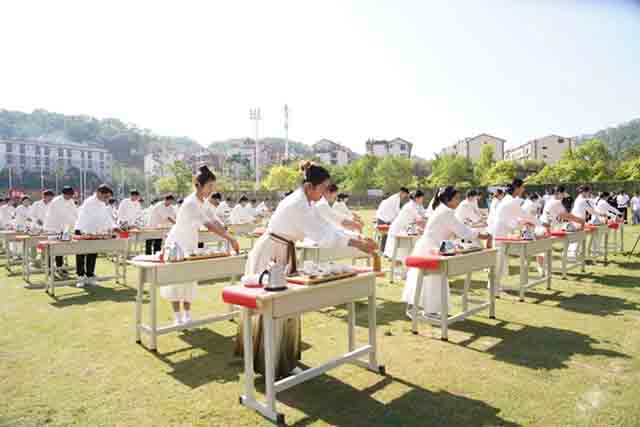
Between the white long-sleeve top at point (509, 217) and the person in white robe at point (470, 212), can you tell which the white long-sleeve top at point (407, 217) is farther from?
the person in white robe at point (470, 212)

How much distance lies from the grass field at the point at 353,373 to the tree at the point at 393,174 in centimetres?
4681

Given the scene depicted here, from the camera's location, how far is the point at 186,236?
5.95 m

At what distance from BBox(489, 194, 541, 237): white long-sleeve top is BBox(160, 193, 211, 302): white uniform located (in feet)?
19.3

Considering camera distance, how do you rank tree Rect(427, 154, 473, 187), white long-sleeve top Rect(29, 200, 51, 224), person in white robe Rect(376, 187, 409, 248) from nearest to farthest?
person in white robe Rect(376, 187, 409, 248), white long-sleeve top Rect(29, 200, 51, 224), tree Rect(427, 154, 473, 187)

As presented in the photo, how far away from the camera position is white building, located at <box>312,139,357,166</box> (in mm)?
111312

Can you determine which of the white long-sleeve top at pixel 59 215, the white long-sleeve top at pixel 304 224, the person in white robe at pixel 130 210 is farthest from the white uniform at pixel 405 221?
the person in white robe at pixel 130 210

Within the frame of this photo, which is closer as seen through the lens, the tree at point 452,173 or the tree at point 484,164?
the tree at point 452,173

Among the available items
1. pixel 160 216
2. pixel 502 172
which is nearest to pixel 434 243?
pixel 160 216

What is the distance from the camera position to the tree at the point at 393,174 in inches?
2117

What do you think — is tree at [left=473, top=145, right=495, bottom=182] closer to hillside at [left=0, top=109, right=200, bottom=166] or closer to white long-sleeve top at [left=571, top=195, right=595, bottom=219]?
white long-sleeve top at [left=571, top=195, right=595, bottom=219]

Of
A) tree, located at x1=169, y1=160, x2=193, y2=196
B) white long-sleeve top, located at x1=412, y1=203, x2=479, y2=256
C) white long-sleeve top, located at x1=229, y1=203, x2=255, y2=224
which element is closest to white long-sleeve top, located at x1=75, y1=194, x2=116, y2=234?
white long-sleeve top, located at x1=412, y1=203, x2=479, y2=256

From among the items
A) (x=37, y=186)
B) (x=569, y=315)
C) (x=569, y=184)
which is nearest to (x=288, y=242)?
(x=569, y=315)

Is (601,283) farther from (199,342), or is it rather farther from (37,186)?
(37,186)

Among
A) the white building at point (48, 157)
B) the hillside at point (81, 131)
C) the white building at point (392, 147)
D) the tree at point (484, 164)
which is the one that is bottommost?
the tree at point (484, 164)
